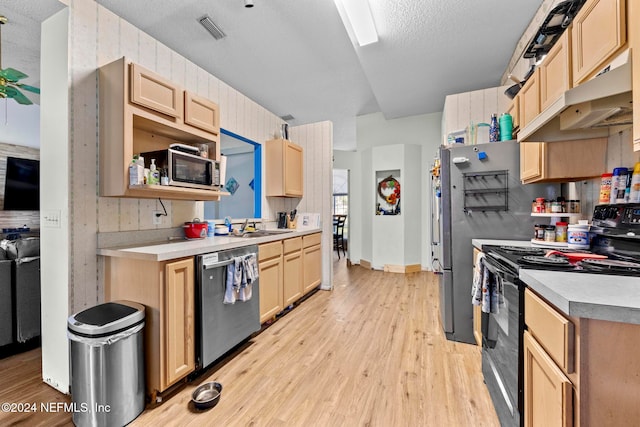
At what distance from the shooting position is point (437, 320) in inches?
111

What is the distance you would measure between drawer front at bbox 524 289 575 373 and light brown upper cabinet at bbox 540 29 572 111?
1.18 meters

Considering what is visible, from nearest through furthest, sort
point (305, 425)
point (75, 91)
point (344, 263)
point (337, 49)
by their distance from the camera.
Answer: point (305, 425) → point (75, 91) → point (337, 49) → point (344, 263)

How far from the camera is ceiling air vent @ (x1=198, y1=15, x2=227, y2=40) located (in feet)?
8.42

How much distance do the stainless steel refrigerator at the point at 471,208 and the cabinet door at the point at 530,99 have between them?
328 mm

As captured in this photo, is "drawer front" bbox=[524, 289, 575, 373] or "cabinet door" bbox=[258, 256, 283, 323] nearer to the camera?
"drawer front" bbox=[524, 289, 575, 373]

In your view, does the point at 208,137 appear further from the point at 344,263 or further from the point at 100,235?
the point at 344,263

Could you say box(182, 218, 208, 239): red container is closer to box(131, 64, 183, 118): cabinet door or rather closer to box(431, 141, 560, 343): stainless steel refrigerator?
box(131, 64, 183, 118): cabinet door

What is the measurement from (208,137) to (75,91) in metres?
0.88

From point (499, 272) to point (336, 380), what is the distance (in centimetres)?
125

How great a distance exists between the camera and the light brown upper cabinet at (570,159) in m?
1.71

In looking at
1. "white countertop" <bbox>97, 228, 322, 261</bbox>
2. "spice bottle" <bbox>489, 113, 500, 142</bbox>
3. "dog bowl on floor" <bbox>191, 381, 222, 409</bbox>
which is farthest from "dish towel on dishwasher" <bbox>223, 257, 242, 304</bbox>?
"spice bottle" <bbox>489, 113, 500, 142</bbox>

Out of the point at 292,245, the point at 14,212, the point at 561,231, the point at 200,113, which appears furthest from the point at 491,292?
the point at 14,212

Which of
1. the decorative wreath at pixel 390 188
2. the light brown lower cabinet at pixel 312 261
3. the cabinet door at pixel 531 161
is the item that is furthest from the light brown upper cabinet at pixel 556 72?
the decorative wreath at pixel 390 188

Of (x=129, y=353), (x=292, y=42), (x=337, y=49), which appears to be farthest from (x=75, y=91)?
(x=337, y=49)
